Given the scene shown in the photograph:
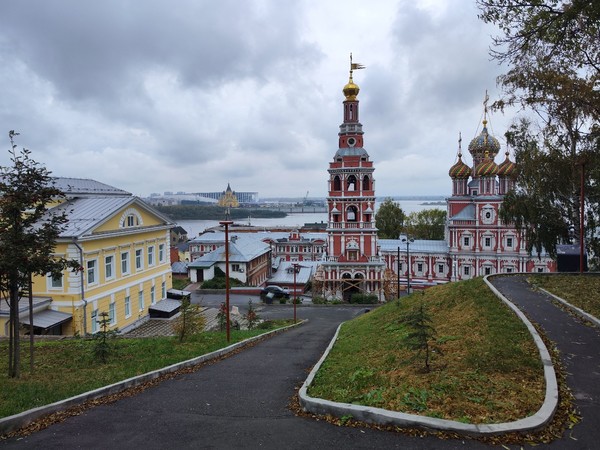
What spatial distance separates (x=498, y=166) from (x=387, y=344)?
120ft

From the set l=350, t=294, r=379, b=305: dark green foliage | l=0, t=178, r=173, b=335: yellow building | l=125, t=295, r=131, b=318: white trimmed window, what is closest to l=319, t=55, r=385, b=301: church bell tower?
l=350, t=294, r=379, b=305: dark green foliage

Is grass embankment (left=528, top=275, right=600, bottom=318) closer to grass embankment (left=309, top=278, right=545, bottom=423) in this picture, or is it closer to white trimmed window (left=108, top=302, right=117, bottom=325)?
grass embankment (left=309, top=278, right=545, bottom=423)

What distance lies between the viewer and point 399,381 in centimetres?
714

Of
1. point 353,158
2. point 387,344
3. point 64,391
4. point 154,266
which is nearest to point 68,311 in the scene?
point 154,266

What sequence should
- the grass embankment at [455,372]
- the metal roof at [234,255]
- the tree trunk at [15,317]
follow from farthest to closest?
the metal roof at [234,255] → the tree trunk at [15,317] → the grass embankment at [455,372]

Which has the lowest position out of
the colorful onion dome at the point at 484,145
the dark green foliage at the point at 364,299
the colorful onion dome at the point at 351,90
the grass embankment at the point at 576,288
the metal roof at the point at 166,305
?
the dark green foliage at the point at 364,299

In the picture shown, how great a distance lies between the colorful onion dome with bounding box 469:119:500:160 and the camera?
44.2 m

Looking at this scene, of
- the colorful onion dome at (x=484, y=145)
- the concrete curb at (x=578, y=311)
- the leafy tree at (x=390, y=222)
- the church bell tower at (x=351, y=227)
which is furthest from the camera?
the leafy tree at (x=390, y=222)

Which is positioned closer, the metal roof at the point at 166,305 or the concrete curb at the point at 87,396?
the concrete curb at the point at 87,396

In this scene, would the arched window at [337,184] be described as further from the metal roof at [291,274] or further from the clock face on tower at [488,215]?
the clock face on tower at [488,215]

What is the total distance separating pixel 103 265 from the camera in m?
20.0

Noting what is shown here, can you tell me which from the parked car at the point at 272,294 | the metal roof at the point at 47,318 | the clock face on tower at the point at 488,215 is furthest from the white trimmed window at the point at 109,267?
the clock face on tower at the point at 488,215

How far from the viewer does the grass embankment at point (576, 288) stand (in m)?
12.0

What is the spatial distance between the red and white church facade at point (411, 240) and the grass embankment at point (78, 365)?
903 inches
